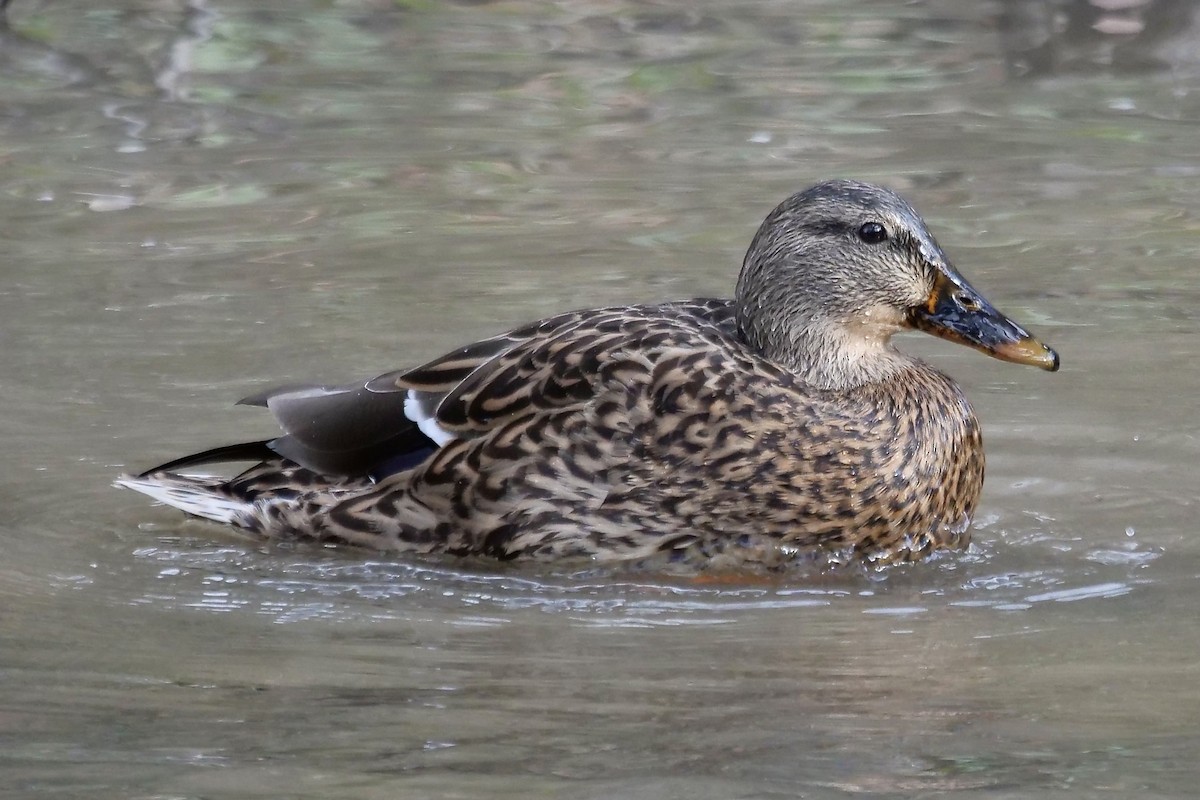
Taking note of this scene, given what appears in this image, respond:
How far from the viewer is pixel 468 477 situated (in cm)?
638

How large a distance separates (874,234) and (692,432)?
845 mm

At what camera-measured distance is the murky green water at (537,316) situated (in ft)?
Answer: 15.0

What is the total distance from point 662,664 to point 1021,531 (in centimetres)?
176

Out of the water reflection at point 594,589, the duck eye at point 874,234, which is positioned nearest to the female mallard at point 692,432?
the duck eye at point 874,234

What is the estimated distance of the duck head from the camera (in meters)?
6.39

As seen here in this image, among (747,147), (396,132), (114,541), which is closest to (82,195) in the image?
(396,132)

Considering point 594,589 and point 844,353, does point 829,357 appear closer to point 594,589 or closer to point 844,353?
point 844,353

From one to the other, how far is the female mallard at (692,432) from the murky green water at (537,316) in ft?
0.57

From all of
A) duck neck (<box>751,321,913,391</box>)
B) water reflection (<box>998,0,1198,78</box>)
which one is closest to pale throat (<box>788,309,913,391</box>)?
duck neck (<box>751,321,913,391</box>)

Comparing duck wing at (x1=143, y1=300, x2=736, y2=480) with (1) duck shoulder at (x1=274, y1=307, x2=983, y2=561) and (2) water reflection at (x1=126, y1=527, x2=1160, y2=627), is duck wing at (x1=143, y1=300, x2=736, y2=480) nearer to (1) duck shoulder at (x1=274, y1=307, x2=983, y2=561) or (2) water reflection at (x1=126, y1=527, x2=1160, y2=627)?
(1) duck shoulder at (x1=274, y1=307, x2=983, y2=561)

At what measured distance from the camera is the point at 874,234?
253 inches

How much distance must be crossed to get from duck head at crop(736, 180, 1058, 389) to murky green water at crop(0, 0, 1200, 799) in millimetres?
653

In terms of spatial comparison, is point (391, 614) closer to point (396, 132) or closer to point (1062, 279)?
point (1062, 279)

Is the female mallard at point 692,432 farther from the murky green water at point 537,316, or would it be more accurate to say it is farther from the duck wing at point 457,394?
the murky green water at point 537,316
